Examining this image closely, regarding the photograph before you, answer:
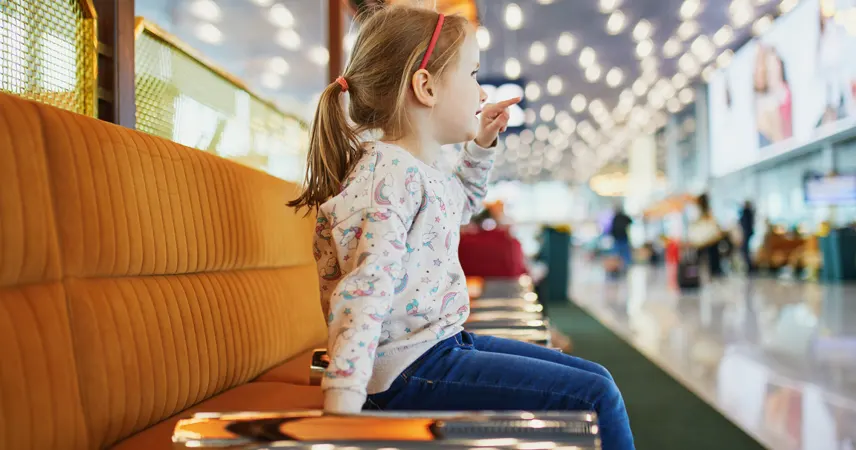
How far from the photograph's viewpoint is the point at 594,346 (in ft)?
16.1

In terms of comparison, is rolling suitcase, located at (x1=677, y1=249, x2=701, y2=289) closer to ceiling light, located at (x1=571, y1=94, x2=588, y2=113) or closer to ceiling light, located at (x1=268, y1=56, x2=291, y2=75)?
ceiling light, located at (x1=268, y1=56, x2=291, y2=75)

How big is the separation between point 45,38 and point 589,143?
26150 mm

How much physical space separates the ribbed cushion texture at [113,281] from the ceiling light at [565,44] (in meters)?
12.1

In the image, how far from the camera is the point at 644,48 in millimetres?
13609

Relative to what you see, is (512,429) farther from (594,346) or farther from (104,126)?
(594,346)

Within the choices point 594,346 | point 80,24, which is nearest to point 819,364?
point 594,346

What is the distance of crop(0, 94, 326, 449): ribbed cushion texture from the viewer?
0.99 meters

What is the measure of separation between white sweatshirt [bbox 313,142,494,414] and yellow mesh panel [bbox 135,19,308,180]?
96cm

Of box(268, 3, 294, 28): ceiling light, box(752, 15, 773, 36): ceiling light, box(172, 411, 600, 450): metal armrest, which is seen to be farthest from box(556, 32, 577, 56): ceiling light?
box(172, 411, 600, 450): metal armrest

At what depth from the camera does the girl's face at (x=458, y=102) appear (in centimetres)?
143

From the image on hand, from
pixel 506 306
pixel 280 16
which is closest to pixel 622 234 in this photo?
pixel 280 16

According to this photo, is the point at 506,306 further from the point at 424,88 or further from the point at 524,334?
the point at 424,88

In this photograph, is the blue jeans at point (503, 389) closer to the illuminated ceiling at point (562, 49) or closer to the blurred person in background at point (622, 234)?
the illuminated ceiling at point (562, 49)

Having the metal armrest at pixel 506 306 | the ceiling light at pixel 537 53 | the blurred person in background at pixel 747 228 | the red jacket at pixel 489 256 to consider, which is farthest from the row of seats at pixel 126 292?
the blurred person in background at pixel 747 228
